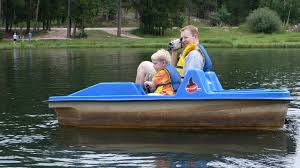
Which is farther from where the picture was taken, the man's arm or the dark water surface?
the man's arm

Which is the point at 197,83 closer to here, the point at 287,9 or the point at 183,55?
the point at 183,55

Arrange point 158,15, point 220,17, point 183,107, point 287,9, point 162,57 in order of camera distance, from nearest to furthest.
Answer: point 183,107
point 162,57
point 158,15
point 287,9
point 220,17

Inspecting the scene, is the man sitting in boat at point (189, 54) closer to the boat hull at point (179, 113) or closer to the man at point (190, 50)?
the man at point (190, 50)

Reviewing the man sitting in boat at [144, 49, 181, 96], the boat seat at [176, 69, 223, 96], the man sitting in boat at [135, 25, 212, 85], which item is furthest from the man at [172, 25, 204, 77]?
the boat seat at [176, 69, 223, 96]

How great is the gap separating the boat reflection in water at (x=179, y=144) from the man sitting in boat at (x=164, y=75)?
0.78m

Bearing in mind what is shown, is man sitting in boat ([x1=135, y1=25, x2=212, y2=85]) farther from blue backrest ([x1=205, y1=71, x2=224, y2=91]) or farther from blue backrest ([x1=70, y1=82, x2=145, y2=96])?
blue backrest ([x1=70, y1=82, x2=145, y2=96])

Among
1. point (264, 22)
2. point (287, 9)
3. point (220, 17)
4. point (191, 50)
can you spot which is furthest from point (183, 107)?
point (287, 9)

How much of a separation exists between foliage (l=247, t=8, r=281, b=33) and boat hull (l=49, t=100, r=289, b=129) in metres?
58.0

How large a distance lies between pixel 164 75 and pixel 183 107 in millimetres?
749

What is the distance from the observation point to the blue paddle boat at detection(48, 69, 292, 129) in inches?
414

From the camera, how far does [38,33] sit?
62812 mm

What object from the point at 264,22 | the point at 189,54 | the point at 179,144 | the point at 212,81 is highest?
the point at 189,54

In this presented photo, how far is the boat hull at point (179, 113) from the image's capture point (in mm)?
10562

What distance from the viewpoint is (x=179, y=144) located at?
10.0 meters
